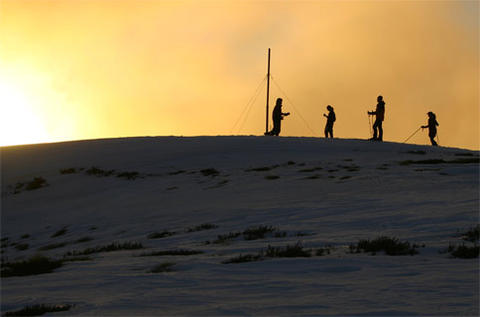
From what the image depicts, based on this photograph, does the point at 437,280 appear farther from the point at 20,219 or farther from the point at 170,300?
the point at 20,219

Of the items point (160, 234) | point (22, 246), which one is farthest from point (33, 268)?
point (22, 246)

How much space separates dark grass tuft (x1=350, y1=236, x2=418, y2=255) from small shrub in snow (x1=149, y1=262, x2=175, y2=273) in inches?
92.1

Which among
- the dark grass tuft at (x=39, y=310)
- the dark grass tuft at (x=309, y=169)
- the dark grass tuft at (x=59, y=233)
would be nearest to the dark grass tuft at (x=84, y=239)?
the dark grass tuft at (x=59, y=233)

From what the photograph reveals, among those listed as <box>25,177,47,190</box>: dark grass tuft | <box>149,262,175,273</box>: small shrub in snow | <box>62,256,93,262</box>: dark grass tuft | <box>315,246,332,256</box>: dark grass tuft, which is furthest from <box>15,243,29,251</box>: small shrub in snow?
<box>25,177,47,190</box>: dark grass tuft

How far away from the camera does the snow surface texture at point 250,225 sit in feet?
19.9

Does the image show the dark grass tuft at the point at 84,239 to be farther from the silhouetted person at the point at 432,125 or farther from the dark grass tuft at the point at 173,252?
the silhouetted person at the point at 432,125

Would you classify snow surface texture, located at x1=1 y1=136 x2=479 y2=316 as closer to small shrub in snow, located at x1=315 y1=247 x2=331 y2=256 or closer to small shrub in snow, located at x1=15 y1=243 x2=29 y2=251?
small shrub in snow, located at x1=315 y1=247 x2=331 y2=256

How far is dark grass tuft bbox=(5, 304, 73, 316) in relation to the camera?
6086mm

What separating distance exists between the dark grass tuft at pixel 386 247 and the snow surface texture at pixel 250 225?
24cm

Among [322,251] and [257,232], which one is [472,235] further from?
[257,232]

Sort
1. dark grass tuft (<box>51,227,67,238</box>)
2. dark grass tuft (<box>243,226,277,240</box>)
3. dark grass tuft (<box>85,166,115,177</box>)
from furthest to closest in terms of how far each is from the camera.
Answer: dark grass tuft (<box>85,166,115,177</box>) → dark grass tuft (<box>51,227,67,238</box>) → dark grass tuft (<box>243,226,277,240</box>)

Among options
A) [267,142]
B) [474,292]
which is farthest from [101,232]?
[267,142]

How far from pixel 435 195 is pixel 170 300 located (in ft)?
30.3

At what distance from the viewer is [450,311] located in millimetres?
5312
